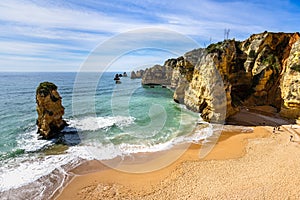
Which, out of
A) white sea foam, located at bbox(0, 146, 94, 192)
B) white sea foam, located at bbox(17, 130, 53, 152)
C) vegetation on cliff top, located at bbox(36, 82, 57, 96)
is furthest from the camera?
vegetation on cliff top, located at bbox(36, 82, 57, 96)

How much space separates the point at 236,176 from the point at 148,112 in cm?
1854

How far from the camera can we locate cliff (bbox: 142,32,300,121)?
22.7m

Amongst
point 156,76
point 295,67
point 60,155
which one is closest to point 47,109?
point 60,155

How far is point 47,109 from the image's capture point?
19.1 m

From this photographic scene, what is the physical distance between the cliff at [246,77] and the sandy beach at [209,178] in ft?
25.3

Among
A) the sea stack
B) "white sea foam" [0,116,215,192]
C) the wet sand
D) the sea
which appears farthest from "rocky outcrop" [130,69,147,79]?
the wet sand

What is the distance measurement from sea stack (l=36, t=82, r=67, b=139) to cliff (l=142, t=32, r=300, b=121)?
17.0 metres

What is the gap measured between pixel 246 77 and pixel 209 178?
77.4 feet

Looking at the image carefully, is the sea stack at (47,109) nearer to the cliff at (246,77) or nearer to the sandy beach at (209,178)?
the sandy beach at (209,178)

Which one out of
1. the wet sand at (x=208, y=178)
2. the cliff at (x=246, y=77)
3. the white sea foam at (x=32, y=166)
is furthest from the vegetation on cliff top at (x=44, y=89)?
the cliff at (x=246, y=77)

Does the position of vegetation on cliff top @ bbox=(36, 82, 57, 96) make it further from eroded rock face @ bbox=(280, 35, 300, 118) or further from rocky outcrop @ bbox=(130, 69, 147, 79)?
rocky outcrop @ bbox=(130, 69, 147, 79)

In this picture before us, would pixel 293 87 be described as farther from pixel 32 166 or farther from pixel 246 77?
pixel 32 166

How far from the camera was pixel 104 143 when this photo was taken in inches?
725

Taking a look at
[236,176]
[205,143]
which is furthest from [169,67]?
[236,176]
